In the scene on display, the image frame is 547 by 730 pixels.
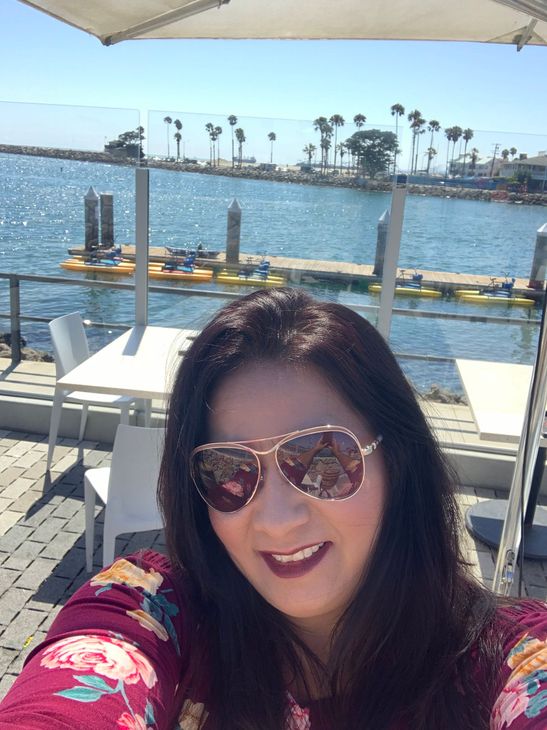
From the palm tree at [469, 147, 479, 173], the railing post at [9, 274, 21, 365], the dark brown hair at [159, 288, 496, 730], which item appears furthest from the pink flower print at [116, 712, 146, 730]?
the railing post at [9, 274, 21, 365]

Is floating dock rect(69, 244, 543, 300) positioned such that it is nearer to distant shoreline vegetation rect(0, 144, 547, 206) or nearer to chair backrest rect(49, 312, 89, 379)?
distant shoreline vegetation rect(0, 144, 547, 206)

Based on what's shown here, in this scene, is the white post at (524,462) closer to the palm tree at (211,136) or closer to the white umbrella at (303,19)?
the white umbrella at (303,19)

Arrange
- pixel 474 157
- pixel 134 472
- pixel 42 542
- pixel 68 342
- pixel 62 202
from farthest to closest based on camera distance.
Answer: pixel 62 202 → pixel 68 342 → pixel 474 157 → pixel 42 542 → pixel 134 472

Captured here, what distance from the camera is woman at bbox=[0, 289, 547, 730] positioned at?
1.12 m

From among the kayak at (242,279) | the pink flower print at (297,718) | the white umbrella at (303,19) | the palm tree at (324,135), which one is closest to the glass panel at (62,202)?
the kayak at (242,279)

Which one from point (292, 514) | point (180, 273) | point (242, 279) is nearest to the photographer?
point (292, 514)

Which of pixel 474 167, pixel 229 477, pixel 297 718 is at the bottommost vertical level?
pixel 297 718

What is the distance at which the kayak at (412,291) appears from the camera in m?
4.70

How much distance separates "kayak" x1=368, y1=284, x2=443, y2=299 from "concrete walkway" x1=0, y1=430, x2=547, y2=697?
4.94 feet

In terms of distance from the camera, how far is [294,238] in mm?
4844

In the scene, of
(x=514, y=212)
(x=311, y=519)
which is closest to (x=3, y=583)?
(x=311, y=519)

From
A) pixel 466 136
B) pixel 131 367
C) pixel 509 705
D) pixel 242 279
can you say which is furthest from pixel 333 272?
pixel 509 705

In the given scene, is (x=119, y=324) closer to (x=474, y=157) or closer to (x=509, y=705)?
(x=474, y=157)

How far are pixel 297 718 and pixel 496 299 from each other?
3.95 m
